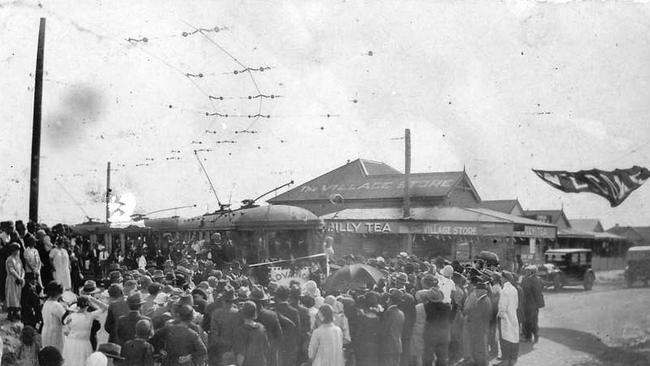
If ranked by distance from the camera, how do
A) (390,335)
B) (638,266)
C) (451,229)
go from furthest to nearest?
(451,229) < (638,266) < (390,335)

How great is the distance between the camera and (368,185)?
29.7 metres

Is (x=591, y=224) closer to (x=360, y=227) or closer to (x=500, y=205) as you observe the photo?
(x=360, y=227)

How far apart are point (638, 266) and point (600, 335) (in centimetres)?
156

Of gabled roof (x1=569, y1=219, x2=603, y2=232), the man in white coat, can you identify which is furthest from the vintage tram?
gabled roof (x1=569, y1=219, x2=603, y2=232)

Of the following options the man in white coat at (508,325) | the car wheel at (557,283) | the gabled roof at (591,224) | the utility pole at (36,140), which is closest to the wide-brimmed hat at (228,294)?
the man in white coat at (508,325)

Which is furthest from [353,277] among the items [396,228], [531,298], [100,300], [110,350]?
[396,228]

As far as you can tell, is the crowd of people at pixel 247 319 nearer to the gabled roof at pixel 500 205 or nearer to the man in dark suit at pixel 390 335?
the man in dark suit at pixel 390 335

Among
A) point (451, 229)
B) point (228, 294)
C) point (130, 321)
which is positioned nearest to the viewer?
point (130, 321)

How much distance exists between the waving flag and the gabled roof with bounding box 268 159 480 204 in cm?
1681

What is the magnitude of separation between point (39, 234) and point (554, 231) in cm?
1539

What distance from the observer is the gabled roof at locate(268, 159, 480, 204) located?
2852 centimetres

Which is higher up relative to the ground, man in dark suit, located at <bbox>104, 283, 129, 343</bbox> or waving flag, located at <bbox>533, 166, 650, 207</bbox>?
waving flag, located at <bbox>533, 166, 650, 207</bbox>

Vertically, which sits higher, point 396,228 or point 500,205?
point 500,205

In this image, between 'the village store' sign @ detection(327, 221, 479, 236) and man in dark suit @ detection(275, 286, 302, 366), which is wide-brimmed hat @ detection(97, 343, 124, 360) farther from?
'the village store' sign @ detection(327, 221, 479, 236)
